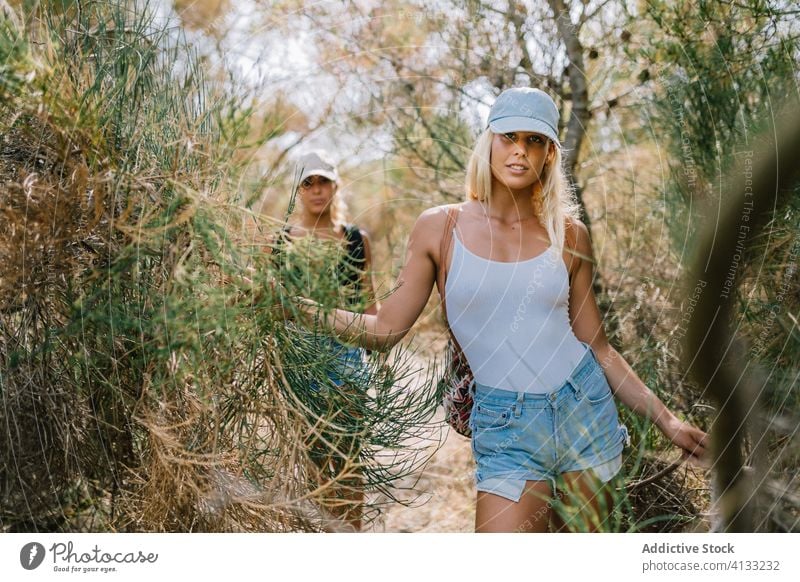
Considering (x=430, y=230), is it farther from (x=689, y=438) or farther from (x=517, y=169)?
(x=689, y=438)

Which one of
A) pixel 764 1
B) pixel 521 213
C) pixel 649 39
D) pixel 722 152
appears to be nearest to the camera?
pixel 521 213

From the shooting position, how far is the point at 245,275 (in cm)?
138

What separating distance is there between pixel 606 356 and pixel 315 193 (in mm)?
1355

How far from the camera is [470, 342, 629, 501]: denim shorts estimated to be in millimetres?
1597

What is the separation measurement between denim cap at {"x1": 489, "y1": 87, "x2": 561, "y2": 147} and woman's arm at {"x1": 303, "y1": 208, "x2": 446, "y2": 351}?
217 millimetres

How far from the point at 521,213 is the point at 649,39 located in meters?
0.81

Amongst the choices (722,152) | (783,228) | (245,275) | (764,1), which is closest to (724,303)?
(783,228)

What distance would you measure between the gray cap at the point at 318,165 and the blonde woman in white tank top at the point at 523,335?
1087mm

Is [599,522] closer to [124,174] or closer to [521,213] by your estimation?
[521,213]
